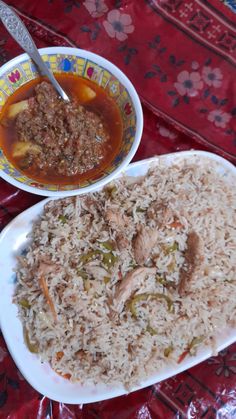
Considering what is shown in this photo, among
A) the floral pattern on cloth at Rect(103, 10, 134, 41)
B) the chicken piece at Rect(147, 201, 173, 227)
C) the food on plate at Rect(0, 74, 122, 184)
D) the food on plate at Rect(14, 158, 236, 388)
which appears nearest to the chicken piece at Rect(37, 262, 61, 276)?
the food on plate at Rect(14, 158, 236, 388)

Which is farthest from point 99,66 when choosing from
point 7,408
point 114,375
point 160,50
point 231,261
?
point 7,408

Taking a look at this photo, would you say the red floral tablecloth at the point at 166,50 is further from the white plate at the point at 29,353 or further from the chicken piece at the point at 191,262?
the white plate at the point at 29,353

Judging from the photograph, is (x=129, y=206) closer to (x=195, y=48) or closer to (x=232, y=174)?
(x=232, y=174)

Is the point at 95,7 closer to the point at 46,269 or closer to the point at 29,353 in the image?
the point at 46,269

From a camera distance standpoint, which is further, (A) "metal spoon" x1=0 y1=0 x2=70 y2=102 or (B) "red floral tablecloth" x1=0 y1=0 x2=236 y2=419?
(B) "red floral tablecloth" x1=0 y1=0 x2=236 y2=419

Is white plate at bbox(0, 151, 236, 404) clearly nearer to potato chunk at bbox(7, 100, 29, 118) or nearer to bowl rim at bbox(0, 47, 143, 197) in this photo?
bowl rim at bbox(0, 47, 143, 197)
